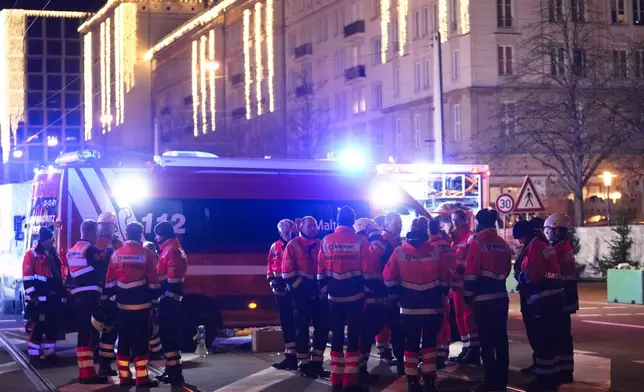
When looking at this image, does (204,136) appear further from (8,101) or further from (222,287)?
(222,287)

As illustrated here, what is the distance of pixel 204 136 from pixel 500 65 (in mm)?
30818

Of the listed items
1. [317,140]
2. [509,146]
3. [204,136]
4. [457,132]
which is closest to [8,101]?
[204,136]

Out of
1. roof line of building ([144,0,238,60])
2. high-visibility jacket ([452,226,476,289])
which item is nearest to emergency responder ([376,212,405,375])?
high-visibility jacket ([452,226,476,289])

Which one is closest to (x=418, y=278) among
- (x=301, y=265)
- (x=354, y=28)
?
(x=301, y=265)

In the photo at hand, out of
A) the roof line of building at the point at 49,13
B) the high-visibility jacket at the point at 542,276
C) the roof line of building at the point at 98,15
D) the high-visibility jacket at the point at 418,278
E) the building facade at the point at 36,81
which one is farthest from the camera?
the roof line of building at the point at 98,15

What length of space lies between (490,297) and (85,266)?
5313mm

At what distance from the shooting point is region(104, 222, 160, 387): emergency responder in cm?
1435

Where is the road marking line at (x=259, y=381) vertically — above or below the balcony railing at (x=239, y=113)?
below

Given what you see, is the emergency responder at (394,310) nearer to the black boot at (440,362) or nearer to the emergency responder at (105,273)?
the black boot at (440,362)

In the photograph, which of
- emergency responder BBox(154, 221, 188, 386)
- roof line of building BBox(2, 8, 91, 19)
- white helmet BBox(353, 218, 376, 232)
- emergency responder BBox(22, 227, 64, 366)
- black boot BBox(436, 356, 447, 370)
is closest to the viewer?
emergency responder BBox(154, 221, 188, 386)

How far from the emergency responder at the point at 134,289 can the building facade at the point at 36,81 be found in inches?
3103

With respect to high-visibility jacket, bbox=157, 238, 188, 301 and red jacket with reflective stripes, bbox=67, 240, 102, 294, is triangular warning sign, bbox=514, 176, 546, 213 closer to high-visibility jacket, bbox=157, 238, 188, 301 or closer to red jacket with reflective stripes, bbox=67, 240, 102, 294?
red jacket with reflective stripes, bbox=67, 240, 102, 294

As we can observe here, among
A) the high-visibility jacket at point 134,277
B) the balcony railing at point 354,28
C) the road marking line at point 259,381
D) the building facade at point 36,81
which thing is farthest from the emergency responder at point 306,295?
the building facade at point 36,81

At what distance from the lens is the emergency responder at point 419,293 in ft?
43.4
